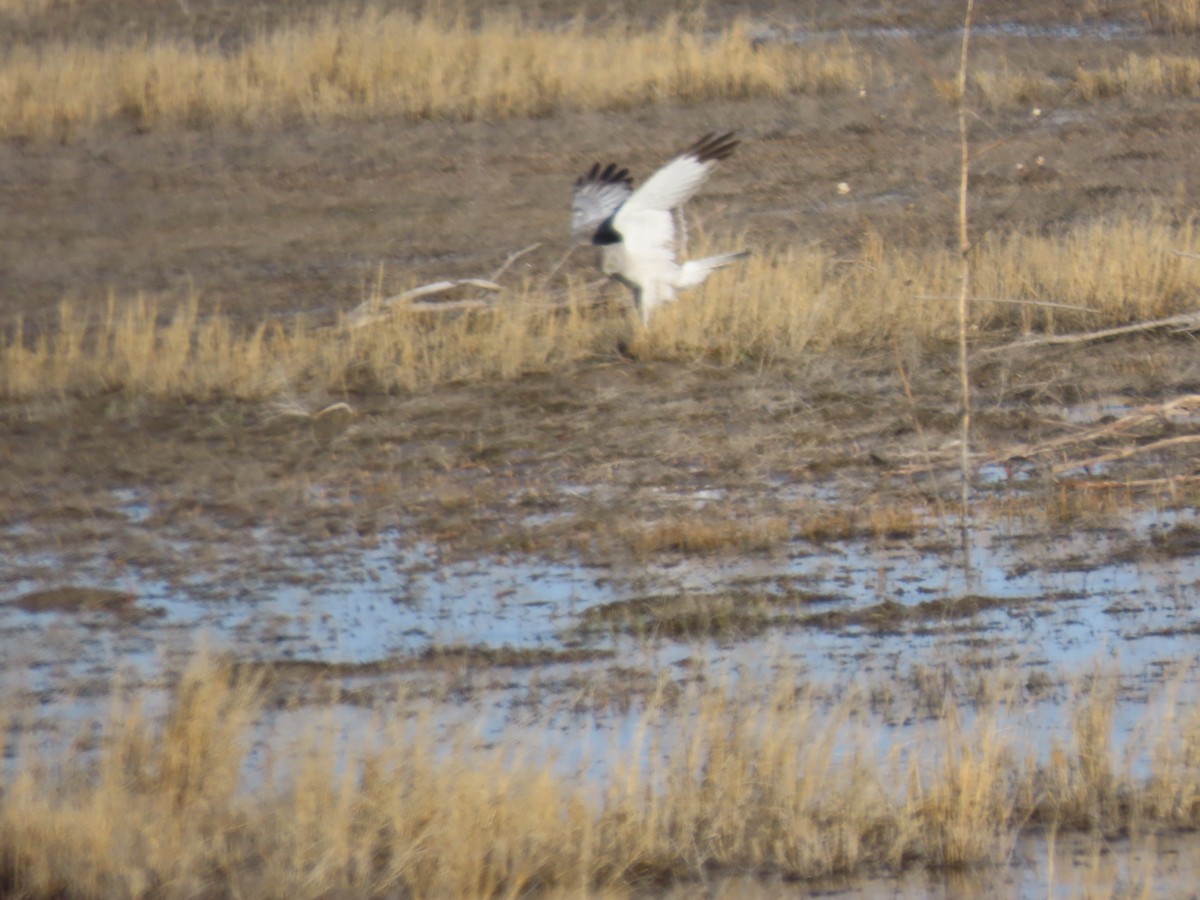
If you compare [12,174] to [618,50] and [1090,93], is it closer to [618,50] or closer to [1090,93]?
[618,50]

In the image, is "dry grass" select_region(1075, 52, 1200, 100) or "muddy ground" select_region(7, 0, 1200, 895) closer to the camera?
"muddy ground" select_region(7, 0, 1200, 895)

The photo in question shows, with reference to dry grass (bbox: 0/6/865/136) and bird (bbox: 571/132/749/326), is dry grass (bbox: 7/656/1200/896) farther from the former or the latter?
dry grass (bbox: 0/6/865/136)

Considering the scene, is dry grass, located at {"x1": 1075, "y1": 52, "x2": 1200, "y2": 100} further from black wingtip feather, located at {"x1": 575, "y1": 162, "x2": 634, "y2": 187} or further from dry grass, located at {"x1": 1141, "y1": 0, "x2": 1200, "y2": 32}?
black wingtip feather, located at {"x1": 575, "y1": 162, "x2": 634, "y2": 187}

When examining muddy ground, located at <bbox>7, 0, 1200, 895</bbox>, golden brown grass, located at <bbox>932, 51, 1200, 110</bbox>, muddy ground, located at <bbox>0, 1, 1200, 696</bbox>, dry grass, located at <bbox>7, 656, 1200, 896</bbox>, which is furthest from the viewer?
golden brown grass, located at <bbox>932, 51, 1200, 110</bbox>

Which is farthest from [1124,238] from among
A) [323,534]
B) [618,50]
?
[618,50]

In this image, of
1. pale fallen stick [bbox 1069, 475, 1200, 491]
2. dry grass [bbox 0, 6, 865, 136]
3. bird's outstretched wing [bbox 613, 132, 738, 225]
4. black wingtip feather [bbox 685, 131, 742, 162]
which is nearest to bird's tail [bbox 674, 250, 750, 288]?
bird's outstretched wing [bbox 613, 132, 738, 225]

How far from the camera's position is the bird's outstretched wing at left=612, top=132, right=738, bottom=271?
9.50 m

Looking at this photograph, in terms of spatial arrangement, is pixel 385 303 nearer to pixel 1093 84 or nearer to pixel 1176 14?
pixel 1093 84

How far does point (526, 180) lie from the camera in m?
15.3

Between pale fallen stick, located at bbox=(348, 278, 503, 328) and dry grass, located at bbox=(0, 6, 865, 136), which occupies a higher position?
dry grass, located at bbox=(0, 6, 865, 136)

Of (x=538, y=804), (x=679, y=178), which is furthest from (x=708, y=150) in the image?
(x=538, y=804)

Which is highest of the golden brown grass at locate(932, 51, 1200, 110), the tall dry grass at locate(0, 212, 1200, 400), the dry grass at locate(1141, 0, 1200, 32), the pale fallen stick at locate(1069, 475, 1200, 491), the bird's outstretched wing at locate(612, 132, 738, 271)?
the dry grass at locate(1141, 0, 1200, 32)

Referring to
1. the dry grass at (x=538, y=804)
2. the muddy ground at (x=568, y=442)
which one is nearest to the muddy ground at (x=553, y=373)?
the muddy ground at (x=568, y=442)

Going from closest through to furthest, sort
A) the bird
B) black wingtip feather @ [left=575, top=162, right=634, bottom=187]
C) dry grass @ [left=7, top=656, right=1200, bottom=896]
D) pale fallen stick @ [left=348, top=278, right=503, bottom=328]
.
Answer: dry grass @ [left=7, top=656, right=1200, bottom=896] < the bird < black wingtip feather @ [left=575, top=162, right=634, bottom=187] < pale fallen stick @ [left=348, top=278, right=503, bottom=328]
